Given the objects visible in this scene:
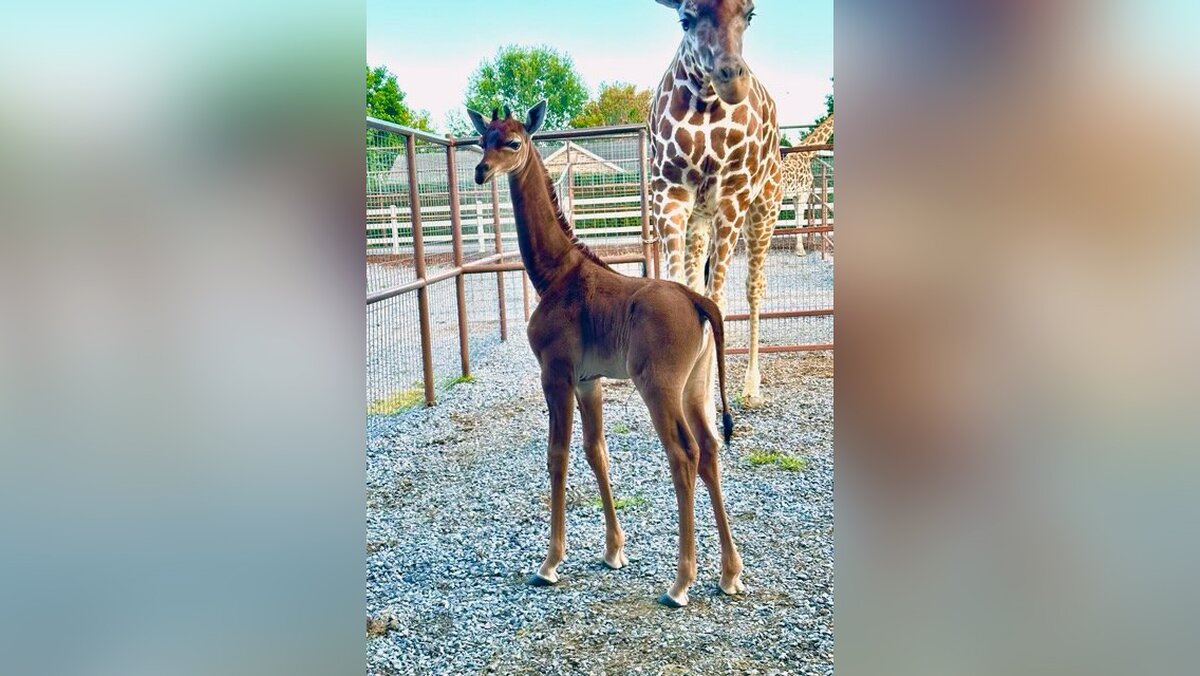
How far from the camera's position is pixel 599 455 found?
76.3 inches

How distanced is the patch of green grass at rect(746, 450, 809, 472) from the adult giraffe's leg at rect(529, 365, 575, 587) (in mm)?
898

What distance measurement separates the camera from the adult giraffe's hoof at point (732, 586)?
1828 mm

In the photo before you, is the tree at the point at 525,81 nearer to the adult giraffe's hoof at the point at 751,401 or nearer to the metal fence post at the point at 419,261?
the metal fence post at the point at 419,261

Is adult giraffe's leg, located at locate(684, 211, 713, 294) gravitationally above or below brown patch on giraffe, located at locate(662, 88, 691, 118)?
below

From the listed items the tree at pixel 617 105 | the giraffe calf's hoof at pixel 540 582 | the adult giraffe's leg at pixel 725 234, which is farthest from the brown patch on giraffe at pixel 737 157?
the giraffe calf's hoof at pixel 540 582

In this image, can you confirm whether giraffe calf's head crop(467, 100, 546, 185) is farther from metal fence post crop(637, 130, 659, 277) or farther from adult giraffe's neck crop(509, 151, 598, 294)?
metal fence post crop(637, 130, 659, 277)

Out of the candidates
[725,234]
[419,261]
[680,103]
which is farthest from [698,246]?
[419,261]

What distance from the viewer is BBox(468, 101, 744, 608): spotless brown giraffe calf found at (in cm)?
175

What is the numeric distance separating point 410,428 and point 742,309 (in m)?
2.37

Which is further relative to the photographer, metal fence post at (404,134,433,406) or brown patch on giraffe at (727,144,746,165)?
metal fence post at (404,134,433,406)

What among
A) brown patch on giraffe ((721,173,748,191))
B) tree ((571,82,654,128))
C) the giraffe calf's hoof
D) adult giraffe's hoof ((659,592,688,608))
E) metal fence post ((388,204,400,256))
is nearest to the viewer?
adult giraffe's hoof ((659,592,688,608))
